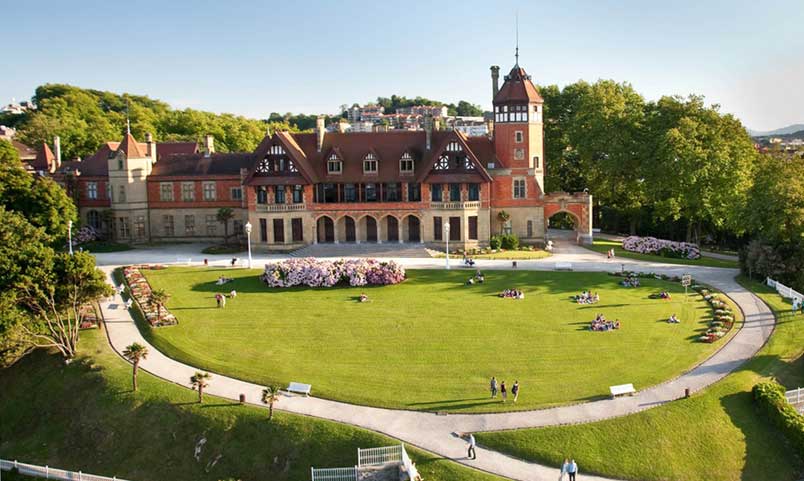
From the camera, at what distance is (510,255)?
55406 mm

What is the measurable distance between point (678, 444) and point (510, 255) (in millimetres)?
30194

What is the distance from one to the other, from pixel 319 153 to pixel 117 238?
775 inches

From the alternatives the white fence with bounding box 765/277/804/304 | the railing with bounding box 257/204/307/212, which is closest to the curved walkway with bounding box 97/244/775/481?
the white fence with bounding box 765/277/804/304

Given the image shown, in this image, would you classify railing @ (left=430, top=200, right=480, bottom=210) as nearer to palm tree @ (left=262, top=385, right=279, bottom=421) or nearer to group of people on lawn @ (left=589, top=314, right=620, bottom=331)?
group of people on lawn @ (left=589, top=314, right=620, bottom=331)

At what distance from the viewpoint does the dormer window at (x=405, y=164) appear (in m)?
60.2

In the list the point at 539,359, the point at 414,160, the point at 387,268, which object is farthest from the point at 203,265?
the point at 539,359

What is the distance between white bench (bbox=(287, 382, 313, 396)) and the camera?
2953 cm

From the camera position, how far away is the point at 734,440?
26.5m

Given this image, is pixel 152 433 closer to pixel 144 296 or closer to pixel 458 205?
pixel 144 296

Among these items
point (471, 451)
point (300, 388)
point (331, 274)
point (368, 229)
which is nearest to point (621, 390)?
point (471, 451)

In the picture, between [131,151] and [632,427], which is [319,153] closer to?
[131,151]

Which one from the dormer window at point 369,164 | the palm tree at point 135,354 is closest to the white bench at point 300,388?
the palm tree at point 135,354

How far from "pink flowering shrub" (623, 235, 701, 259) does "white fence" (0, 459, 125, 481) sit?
138 feet

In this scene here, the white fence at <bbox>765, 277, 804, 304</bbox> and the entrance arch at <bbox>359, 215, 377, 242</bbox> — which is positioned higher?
the entrance arch at <bbox>359, 215, 377, 242</bbox>
